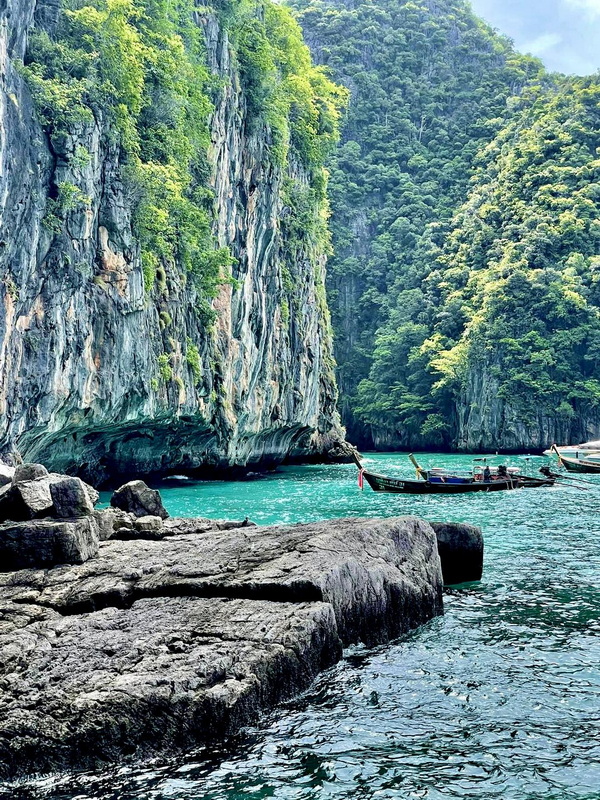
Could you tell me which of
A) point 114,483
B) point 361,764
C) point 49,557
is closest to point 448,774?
point 361,764

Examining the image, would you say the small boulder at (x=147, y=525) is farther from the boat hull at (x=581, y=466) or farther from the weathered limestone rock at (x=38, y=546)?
the boat hull at (x=581, y=466)

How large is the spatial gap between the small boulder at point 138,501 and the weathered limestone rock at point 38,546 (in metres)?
5.69

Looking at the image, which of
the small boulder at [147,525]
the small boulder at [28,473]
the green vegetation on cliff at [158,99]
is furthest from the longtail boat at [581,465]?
the small boulder at [28,473]

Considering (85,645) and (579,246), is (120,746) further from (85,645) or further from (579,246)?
(579,246)

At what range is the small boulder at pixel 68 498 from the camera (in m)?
11.1

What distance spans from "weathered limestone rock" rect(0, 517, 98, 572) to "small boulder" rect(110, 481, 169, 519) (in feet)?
18.7

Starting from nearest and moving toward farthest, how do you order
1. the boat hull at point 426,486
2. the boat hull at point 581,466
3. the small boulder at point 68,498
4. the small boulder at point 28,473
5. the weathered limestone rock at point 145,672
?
the weathered limestone rock at point 145,672 → the small boulder at point 68,498 → the small boulder at point 28,473 → the boat hull at point 426,486 → the boat hull at point 581,466

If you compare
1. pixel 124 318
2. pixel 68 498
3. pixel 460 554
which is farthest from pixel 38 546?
pixel 124 318

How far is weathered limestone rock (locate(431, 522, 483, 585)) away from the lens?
1341 centimetres

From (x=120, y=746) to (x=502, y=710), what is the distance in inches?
149

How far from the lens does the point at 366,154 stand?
3575 inches

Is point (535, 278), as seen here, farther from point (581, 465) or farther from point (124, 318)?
point (124, 318)

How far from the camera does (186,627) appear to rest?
8.06 meters

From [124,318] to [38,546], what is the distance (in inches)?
623
